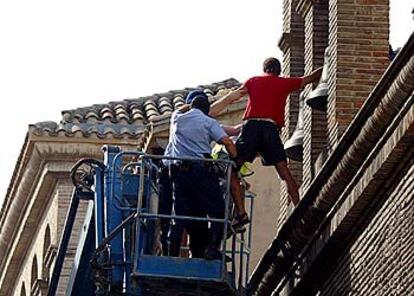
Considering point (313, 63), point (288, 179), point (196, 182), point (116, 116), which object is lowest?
point (196, 182)

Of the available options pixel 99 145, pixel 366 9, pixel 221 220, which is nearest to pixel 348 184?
pixel 221 220

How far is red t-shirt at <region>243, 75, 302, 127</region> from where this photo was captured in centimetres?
2606

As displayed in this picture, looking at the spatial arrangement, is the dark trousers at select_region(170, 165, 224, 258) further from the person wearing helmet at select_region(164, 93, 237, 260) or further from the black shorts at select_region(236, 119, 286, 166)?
the black shorts at select_region(236, 119, 286, 166)

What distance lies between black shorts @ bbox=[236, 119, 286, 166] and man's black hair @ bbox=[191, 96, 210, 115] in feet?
2.72

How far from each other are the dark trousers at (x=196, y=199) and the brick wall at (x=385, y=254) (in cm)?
A: 126

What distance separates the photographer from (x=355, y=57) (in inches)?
1022

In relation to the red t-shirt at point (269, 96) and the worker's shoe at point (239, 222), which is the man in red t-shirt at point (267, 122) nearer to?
the red t-shirt at point (269, 96)

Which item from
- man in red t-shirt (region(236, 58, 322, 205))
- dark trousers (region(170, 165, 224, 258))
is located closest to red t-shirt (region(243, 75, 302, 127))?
man in red t-shirt (region(236, 58, 322, 205))

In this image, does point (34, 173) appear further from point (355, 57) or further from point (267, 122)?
point (355, 57)

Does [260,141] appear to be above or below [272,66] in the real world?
below

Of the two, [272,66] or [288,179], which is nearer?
[288,179]

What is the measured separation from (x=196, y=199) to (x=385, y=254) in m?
2.52

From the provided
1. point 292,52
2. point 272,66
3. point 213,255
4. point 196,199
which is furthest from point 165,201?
point 292,52

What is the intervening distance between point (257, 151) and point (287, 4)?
415 centimetres
